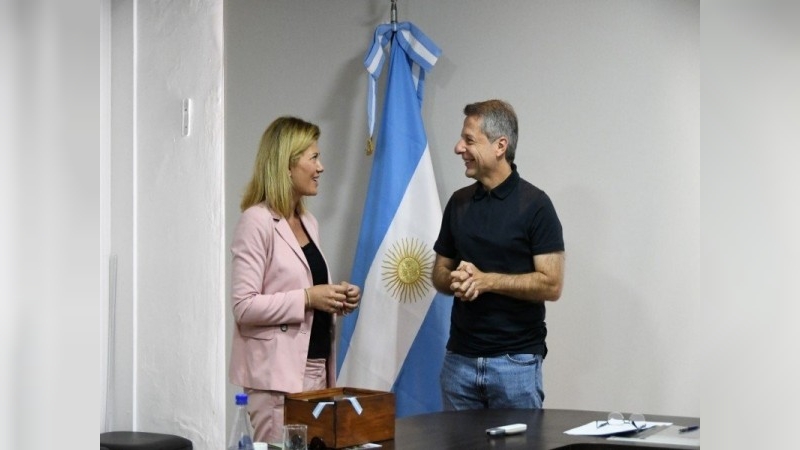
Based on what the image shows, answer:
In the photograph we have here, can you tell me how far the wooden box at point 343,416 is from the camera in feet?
8.34

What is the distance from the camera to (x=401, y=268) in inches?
172

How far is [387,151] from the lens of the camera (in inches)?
175

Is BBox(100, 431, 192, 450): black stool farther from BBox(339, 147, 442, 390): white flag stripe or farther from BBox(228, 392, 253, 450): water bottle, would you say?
BBox(228, 392, 253, 450): water bottle

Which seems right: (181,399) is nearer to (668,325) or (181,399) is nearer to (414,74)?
(414,74)

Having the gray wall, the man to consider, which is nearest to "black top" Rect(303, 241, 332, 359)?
the man

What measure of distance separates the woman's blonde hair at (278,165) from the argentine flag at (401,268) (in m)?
0.92

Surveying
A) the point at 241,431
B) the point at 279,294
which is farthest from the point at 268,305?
the point at 241,431

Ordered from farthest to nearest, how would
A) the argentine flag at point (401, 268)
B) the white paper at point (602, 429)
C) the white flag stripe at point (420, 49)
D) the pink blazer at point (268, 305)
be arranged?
the white flag stripe at point (420, 49)
the argentine flag at point (401, 268)
the pink blazer at point (268, 305)
the white paper at point (602, 429)

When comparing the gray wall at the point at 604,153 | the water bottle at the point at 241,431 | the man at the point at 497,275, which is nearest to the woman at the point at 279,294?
the man at the point at 497,275

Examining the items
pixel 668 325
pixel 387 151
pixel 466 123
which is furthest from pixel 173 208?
pixel 668 325

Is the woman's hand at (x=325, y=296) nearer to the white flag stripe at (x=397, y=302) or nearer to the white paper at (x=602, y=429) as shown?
the white paper at (x=602, y=429)

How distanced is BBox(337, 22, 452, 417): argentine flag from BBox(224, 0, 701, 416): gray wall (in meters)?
0.25

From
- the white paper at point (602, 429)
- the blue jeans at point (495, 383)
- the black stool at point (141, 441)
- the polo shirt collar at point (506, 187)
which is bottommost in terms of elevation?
the black stool at point (141, 441)
